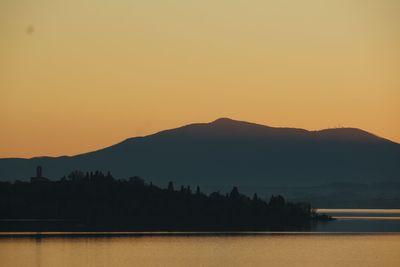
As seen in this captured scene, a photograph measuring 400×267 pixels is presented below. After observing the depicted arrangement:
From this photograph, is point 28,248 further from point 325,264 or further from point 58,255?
point 325,264

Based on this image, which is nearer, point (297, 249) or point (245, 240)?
point (297, 249)

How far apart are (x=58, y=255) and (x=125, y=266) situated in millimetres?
21458

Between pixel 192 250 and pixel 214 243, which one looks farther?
pixel 214 243

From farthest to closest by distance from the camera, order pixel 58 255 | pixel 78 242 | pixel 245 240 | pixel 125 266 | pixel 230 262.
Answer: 1. pixel 245 240
2. pixel 78 242
3. pixel 58 255
4. pixel 230 262
5. pixel 125 266

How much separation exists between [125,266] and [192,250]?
100ft

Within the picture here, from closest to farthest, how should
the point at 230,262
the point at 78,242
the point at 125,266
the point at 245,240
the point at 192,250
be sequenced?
the point at 125,266
the point at 230,262
the point at 192,250
the point at 78,242
the point at 245,240

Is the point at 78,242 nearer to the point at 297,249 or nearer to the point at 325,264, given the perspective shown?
the point at 297,249

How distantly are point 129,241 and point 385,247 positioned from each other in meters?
38.7

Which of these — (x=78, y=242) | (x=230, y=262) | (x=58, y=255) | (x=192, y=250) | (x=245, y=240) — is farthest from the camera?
(x=245, y=240)

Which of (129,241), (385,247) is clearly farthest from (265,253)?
(129,241)

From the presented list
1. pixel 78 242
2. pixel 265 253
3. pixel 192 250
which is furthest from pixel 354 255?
pixel 78 242

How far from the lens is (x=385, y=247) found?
174 m

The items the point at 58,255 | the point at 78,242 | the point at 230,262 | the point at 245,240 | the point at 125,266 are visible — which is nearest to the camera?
the point at 125,266

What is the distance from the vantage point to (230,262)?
145 meters
